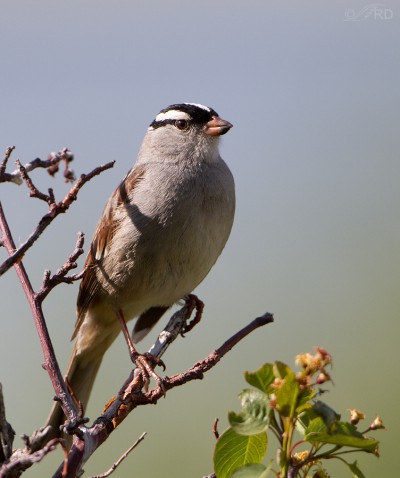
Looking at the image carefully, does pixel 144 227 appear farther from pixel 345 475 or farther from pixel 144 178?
pixel 345 475

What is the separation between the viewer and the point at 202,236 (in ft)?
11.4

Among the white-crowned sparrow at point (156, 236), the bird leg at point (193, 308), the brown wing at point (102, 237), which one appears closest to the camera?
the bird leg at point (193, 308)

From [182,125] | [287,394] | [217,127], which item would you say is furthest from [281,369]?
[182,125]

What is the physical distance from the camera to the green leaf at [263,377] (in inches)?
47.2

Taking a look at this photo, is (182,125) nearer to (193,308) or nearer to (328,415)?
(193,308)

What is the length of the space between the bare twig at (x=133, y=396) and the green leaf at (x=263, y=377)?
1.67ft

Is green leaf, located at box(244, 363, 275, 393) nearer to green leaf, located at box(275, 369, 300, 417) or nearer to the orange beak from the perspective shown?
green leaf, located at box(275, 369, 300, 417)

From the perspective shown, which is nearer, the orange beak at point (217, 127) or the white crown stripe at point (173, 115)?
the orange beak at point (217, 127)

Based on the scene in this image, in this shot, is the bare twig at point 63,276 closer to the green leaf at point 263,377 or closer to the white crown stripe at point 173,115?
the green leaf at point 263,377

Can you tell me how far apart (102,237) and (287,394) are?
2678 mm

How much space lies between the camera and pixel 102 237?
147 inches

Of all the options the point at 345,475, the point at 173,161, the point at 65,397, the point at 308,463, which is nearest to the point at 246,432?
the point at 308,463

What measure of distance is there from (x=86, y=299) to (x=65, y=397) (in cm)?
218

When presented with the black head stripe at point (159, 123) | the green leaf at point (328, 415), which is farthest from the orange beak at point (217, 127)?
the green leaf at point (328, 415)
